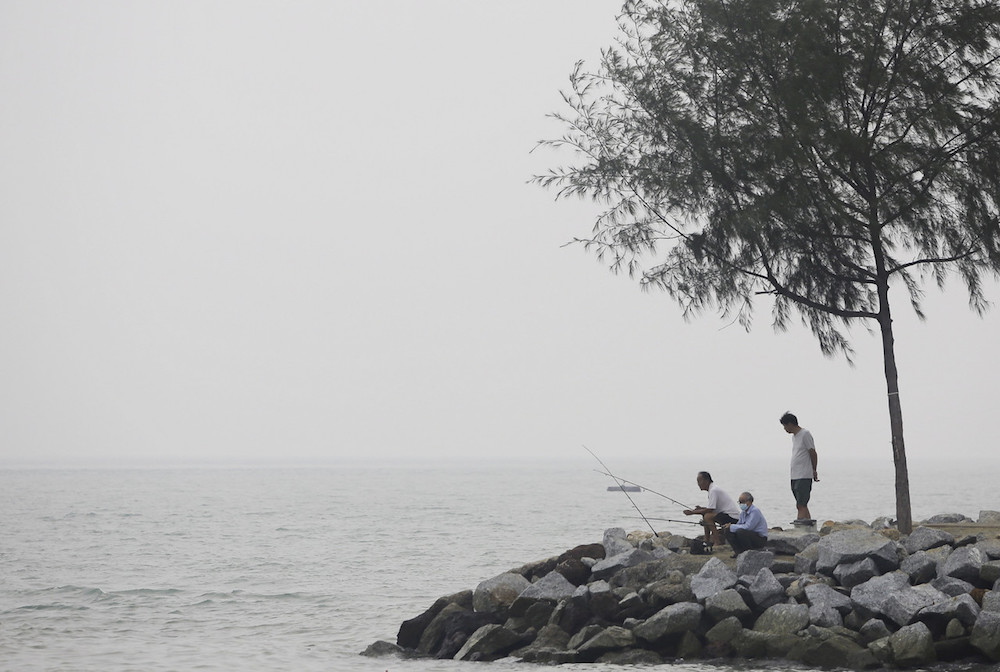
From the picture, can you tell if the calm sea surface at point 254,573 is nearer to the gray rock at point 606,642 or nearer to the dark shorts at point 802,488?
the gray rock at point 606,642

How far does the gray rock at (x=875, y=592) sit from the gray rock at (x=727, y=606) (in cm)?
144

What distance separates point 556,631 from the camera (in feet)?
51.8

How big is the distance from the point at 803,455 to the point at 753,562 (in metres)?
2.90

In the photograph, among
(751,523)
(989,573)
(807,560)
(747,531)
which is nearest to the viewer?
(989,573)

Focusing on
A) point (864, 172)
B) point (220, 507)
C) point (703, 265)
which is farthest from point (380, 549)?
point (220, 507)

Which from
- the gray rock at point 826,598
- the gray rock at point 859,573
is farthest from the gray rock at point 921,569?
the gray rock at point 826,598

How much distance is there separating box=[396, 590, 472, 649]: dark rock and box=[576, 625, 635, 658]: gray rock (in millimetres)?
3259

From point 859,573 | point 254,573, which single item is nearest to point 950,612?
point 859,573

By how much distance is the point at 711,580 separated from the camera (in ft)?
50.3

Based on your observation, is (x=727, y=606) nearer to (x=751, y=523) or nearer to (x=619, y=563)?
(x=751, y=523)

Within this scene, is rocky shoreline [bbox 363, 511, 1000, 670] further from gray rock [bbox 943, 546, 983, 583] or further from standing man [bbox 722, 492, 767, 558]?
standing man [bbox 722, 492, 767, 558]

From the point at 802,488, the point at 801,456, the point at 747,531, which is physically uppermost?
the point at 801,456

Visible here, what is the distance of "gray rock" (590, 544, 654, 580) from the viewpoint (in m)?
17.0

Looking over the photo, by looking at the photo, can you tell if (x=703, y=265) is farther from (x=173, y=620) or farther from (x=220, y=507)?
(x=220, y=507)
